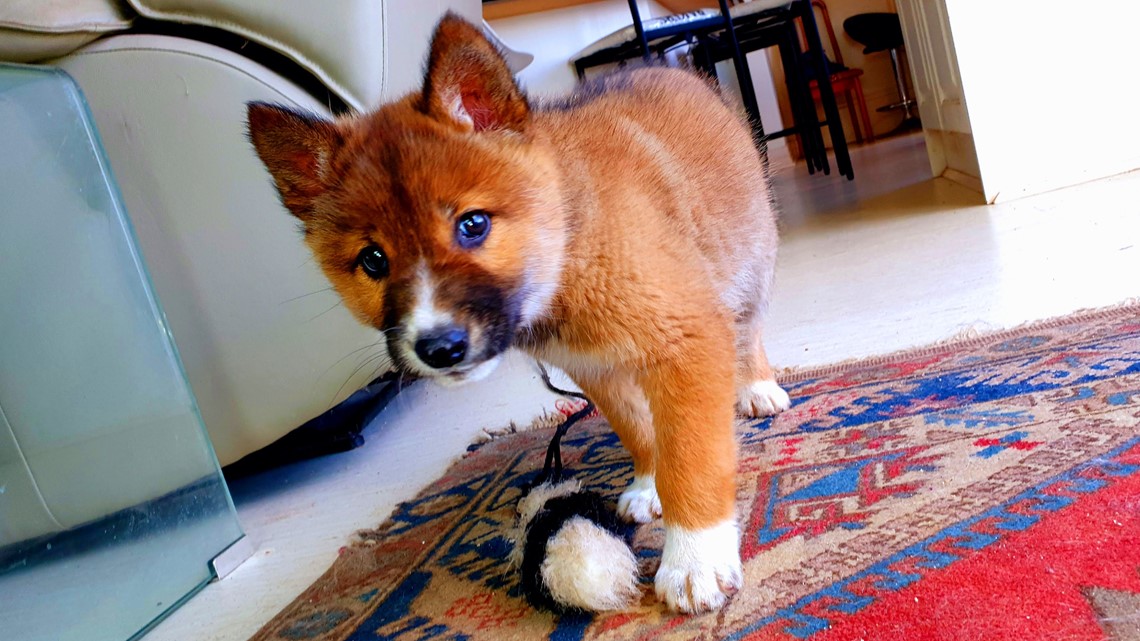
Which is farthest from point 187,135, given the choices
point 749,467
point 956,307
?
point 956,307

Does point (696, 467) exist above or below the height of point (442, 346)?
below

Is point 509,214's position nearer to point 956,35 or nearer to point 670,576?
point 670,576

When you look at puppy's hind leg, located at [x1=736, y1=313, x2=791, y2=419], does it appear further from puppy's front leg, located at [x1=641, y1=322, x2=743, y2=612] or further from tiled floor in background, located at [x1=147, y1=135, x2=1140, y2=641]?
puppy's front leg, located at [x1=641, y1=322, x2=743, y2=612]

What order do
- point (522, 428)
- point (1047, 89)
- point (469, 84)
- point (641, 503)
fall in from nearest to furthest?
point (469, 84) → point (641, 503) → point (522, 428) → point (1047, 89)

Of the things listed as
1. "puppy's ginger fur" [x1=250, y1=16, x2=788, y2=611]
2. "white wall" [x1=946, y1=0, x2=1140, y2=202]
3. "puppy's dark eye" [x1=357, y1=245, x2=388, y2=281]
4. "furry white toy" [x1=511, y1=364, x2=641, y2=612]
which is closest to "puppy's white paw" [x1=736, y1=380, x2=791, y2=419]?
"puppy's ginger fur" [x1=250, y1=16, x2=788, y2=611]

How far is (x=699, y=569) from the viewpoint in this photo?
1.10 meters

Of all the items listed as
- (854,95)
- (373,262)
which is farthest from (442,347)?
(854,95)

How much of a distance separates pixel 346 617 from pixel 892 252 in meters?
2.30

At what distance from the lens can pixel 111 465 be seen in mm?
1803

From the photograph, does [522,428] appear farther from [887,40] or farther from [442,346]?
[887,40]

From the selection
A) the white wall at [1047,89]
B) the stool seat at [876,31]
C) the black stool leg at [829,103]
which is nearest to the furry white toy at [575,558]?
the white wall at [1047,89]

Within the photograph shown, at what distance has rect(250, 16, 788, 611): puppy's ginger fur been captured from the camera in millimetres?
1159

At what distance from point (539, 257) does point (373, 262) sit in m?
0.24

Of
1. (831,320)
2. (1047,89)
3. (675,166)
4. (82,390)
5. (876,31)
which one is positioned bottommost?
(831,320)
